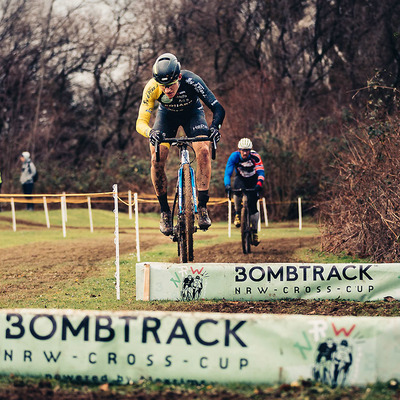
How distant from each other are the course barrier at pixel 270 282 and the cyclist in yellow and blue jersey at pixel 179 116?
1006 mm

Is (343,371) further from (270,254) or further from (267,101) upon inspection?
(267,101)

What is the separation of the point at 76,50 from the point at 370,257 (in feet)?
110

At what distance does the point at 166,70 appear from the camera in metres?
8.20

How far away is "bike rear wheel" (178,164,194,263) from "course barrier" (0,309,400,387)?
3852 millimetres

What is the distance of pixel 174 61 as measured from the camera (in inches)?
325

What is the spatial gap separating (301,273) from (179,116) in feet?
8.46

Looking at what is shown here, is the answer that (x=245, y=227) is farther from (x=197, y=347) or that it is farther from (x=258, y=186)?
(x=197, y=347)

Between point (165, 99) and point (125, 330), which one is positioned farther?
point (165, 99)

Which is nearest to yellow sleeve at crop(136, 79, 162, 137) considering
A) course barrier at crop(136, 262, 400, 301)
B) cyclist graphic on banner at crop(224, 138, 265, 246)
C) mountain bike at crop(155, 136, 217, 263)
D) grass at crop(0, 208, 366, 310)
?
mountain bike at crop(155, 136, 217, 263)

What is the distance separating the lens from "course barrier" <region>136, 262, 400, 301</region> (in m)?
7.93

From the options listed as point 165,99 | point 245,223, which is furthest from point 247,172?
point 165,99

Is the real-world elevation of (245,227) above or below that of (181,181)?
below

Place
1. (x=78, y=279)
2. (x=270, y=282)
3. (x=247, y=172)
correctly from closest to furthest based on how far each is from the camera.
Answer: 1. (x=270, y=282)
2. (x=78, y=279)
3. (x=247, y=172)

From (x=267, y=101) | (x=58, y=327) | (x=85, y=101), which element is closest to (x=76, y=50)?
(x=85, y=101)
